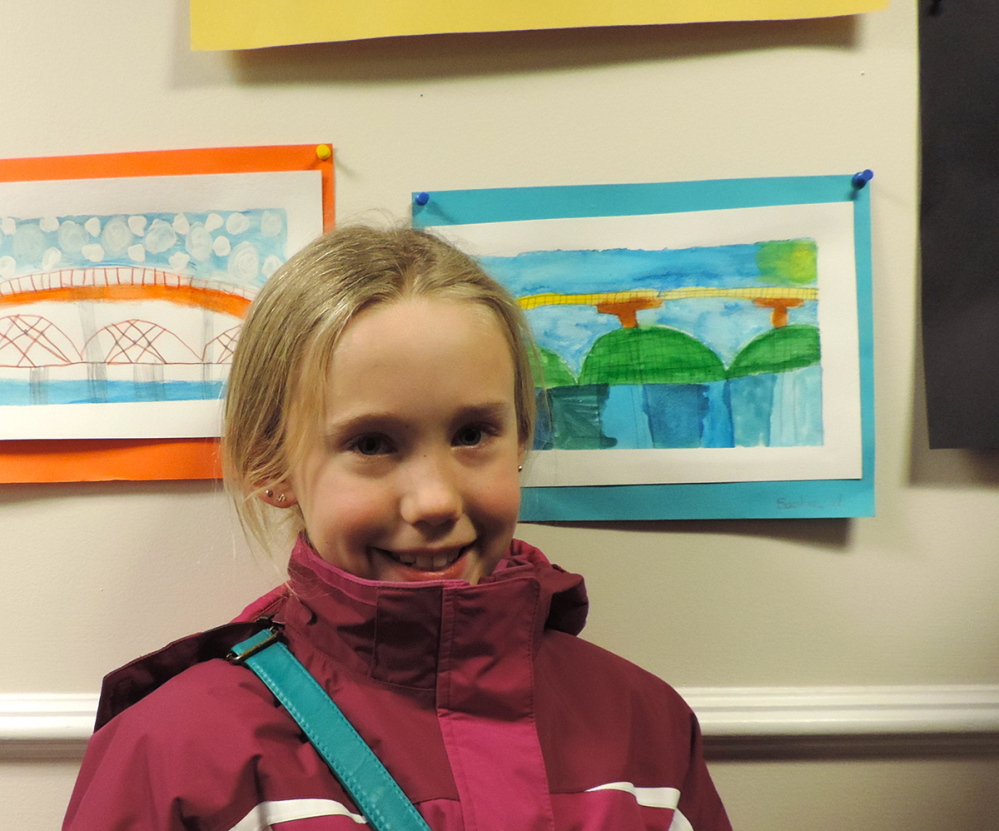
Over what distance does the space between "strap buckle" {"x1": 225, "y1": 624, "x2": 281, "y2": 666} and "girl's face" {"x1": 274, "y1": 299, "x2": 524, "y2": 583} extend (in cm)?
8

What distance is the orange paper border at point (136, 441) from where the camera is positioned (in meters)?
0.82

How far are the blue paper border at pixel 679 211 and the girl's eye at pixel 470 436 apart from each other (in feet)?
0.72

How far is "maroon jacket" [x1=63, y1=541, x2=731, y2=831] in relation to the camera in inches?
20.7

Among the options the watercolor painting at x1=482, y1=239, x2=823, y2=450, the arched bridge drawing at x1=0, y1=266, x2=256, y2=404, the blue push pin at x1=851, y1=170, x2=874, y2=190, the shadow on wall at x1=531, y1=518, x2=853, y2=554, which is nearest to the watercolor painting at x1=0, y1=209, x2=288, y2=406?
the arched bridge drawing at x1=0, y1=266, x2=256, y2=404

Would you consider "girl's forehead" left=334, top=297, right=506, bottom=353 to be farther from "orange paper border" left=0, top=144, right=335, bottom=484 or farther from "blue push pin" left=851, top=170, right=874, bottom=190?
"blue push pin" left=851, top=170, right=874, bottom=190

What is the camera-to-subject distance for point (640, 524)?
2.72 feet

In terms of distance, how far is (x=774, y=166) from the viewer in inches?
32.2

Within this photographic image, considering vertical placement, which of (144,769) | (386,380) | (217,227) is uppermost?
(217,227)

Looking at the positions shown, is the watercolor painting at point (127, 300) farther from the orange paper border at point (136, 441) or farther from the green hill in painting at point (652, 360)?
the green hill in painting at point (652, 360)

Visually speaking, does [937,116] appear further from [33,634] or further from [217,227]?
[33,634]

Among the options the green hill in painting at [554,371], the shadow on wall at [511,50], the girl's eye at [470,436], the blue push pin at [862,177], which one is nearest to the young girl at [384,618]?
the girl's eye at [470,436]

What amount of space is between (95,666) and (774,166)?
89 cm

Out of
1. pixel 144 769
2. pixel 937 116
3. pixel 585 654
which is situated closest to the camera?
pixel 144 769

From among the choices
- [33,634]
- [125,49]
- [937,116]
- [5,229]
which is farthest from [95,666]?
[937,116]
